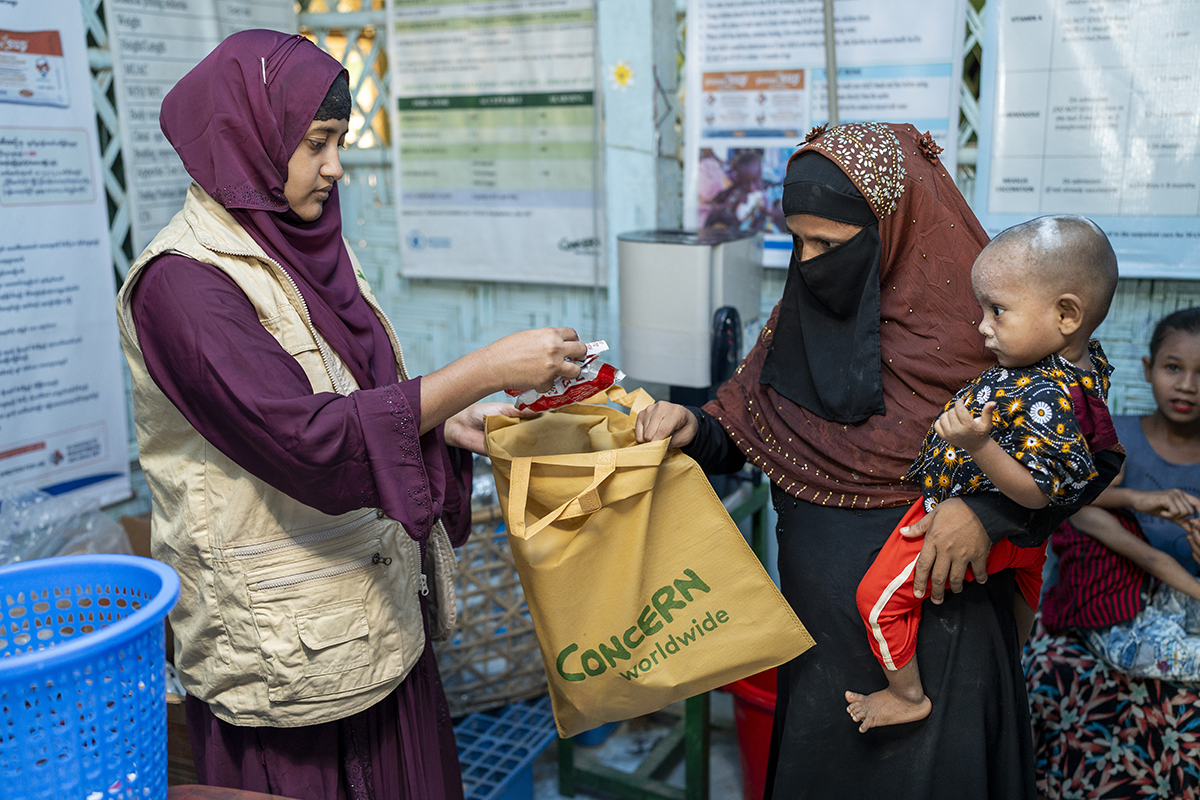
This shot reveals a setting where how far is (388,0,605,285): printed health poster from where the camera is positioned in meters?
2.70

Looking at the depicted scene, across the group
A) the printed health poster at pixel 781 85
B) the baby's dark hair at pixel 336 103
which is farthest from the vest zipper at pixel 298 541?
the printed health poster at pixel 781 85

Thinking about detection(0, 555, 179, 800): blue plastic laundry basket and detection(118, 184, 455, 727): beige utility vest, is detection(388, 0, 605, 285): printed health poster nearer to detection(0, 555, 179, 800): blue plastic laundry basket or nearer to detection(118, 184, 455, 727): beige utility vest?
detection(118, 184, 455, 727): beige utility vest

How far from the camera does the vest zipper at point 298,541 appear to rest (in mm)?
1232

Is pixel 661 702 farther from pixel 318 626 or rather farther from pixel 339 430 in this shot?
pixel 339 430

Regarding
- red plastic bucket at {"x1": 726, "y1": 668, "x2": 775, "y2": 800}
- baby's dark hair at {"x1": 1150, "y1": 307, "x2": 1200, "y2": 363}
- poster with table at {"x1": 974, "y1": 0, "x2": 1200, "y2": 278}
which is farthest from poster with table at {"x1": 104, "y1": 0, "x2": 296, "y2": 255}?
baby's dark hair at {"x1": 1150, "y1": 307, "x2": 1200, "y2": 363}

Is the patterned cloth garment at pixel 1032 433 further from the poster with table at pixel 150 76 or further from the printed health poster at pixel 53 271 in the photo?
the poster with table at pixel 150 76

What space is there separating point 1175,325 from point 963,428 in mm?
1202

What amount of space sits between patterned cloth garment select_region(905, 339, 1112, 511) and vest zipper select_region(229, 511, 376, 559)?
0.85 metres

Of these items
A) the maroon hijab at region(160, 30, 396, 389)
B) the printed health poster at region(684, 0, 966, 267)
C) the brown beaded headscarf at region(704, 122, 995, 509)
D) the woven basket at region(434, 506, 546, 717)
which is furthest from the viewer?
the woven basket at region(434, 506, 546, 717)

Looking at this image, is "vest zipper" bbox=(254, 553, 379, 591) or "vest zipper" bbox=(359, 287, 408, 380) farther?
"vest zipper" bbox=(359, 287, 408, 380)

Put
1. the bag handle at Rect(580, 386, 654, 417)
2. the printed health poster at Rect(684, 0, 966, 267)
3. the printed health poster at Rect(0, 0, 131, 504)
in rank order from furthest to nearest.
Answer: the printed health poster at Rect(684, 0, 966, 267), the printed health poster at Rect(0, 0, 131, 504), the bag handle at Rect(580, 386, 654, 417)

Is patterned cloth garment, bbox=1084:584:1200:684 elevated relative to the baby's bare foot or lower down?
lower down

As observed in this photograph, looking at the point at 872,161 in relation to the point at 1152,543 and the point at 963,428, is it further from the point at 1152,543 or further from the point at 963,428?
the point at 1152,543

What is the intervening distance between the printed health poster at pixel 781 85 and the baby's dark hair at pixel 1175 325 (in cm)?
63
